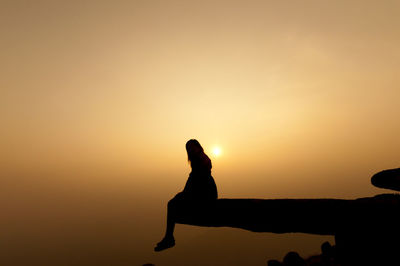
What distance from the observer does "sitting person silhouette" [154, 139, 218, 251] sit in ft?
17.1

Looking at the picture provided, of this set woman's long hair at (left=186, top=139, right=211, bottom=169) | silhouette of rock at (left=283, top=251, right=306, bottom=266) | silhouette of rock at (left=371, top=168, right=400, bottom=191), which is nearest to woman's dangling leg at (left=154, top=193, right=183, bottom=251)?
woman's long hair at (left=186, top=139, right=211, bottom=169)

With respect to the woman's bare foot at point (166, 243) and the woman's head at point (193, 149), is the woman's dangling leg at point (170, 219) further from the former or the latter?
the woman's head at point (193, 149)

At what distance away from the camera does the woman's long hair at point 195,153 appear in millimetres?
5883

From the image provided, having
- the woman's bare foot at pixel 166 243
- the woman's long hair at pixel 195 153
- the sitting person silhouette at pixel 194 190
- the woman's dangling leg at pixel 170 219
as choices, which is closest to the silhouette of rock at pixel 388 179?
the sitting person silhouette at pixel 194 190

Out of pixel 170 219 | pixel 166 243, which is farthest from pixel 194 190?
pixel 166 243

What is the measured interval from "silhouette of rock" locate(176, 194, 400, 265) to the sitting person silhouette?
87 centimetres

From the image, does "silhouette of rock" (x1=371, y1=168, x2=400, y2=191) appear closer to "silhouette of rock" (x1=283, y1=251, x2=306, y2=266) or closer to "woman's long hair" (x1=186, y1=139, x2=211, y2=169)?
"woman's long hair" (x1=186, y1=139, x2=211, y2=169)

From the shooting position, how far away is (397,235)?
11.2ft

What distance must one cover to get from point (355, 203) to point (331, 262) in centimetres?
1930

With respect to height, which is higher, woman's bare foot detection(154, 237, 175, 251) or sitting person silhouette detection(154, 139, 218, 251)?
sitting person silhouette detection(154, 139, 218, 251)

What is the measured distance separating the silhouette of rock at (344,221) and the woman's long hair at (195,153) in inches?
64.1

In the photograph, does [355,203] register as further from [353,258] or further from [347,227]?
[353,258]

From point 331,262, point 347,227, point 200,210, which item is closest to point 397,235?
point 347,227

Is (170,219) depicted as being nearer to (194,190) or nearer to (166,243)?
(166,243)
